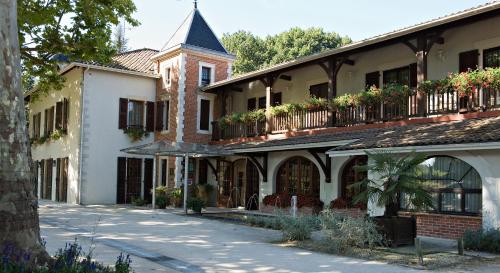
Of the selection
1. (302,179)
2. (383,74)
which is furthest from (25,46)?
(383,74)

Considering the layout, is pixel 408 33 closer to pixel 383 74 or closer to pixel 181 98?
pixel 383 74

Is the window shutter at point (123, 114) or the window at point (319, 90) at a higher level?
the window at point (319, 90)

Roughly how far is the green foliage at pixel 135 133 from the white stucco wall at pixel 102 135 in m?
0.17

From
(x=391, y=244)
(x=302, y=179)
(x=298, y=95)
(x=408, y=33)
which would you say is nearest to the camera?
(x=391, y=244)

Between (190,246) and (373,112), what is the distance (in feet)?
26.4

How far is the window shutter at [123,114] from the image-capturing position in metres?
23.8

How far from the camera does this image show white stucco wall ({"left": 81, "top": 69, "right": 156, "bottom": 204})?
898 inches

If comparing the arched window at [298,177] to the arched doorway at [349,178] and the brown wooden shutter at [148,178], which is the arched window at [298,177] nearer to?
the arched doorway at [349,178]

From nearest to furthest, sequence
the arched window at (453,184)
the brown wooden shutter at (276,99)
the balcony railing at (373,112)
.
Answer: the arched window at (453,184) → the balcony railing at (373,112) → the brown wooden shutter at (276,99)

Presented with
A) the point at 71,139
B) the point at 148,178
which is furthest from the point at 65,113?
the point at 148,178

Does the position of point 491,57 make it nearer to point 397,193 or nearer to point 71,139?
point 397,193

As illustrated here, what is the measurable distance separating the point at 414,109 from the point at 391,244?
5.51 metres

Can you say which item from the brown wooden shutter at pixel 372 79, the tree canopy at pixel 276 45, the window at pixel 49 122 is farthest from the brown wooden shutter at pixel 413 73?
the tree canopy at pixel 276 45

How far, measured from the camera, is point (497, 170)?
36.7 ft
